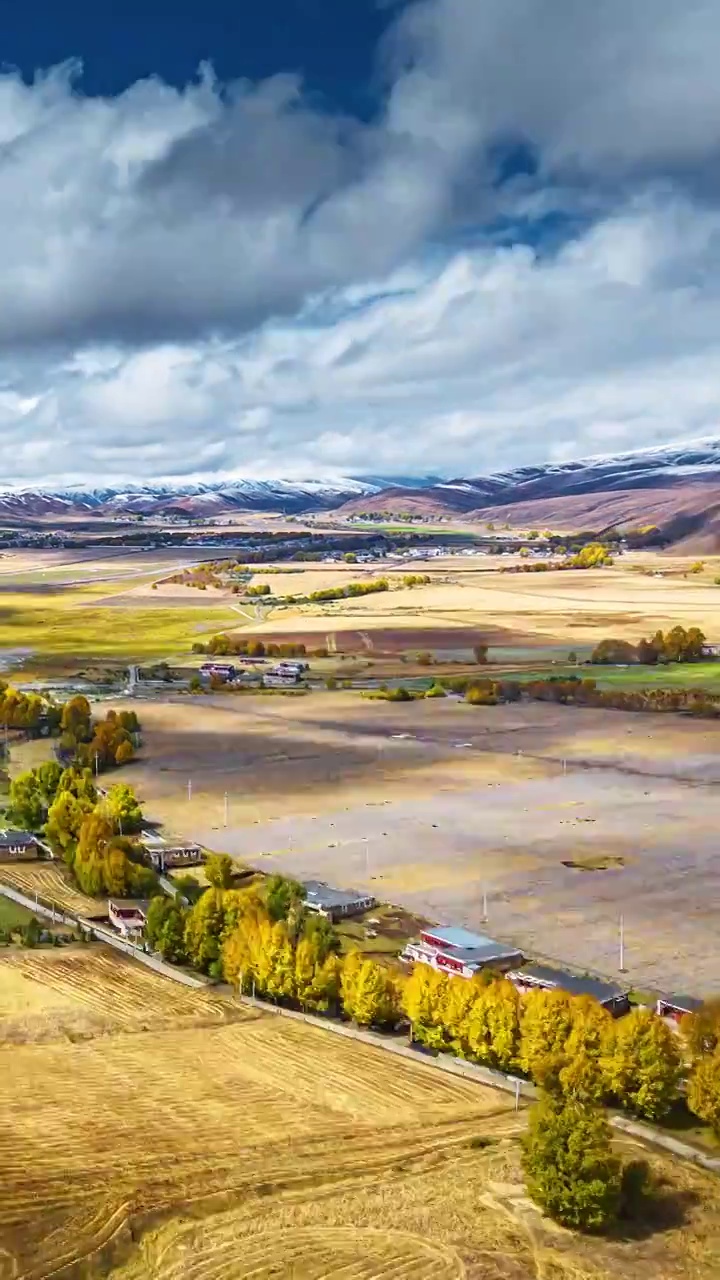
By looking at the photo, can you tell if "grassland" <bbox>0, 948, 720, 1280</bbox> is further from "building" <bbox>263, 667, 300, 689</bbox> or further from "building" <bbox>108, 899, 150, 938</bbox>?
"building" <bbox>263, 667, 300, 689</bbox>

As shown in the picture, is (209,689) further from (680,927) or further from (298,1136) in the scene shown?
(298,1136)

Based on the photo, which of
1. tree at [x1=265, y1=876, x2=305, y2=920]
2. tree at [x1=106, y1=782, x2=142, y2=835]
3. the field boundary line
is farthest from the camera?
tree at [x1=106, y1=782, x2=142, y2=835]

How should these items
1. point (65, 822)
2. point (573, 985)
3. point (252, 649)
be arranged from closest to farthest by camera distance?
point (573, 985)
point (65, 822)
point (252, 649)

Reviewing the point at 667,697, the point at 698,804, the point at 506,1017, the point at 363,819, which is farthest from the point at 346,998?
the point at 667,697

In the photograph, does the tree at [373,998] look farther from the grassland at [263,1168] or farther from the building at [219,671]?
the building at [219,671]

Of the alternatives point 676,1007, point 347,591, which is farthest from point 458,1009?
point 347,591

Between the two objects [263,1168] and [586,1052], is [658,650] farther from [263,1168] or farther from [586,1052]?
[263,1168]

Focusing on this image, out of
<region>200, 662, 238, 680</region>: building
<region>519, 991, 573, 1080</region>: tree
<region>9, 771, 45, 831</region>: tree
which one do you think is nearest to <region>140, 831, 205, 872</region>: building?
<region>9, 771, 45, 831</region>: tree
